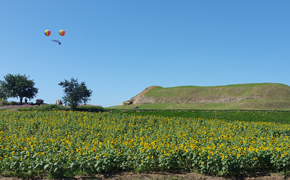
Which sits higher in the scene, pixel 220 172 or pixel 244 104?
pixel 244 104

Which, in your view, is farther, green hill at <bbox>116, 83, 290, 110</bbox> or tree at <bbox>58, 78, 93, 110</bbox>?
green hill at <bbox>116, 83, 290, 110</bbox>

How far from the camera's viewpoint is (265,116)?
2947cm

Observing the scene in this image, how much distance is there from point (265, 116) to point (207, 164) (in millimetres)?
25569

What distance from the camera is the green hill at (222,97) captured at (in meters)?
48.6

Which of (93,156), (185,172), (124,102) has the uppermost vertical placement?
(124,102)

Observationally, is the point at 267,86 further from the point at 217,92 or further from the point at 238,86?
the point at 217,92

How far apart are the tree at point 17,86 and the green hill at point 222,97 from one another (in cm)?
2292

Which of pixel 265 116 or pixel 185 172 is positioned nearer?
pixel 185 172

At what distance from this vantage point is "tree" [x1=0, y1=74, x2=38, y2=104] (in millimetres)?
55181

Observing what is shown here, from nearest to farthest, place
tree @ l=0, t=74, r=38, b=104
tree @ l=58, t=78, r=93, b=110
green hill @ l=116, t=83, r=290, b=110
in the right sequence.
Answer: tree @ l=58, t=78, r=93, b=110
green hill @ l=116, t=83, r=290, b=110
tree @ l=0, t=74, r=38, b=104

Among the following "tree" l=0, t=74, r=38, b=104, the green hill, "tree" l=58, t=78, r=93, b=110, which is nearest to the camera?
"tree" l=58, t=78, r=93, b=110

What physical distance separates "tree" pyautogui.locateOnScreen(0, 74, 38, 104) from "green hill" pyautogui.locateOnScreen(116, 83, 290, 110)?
22918 millimetres

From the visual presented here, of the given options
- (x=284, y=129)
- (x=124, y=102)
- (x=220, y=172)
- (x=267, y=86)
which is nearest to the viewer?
(x=220, y=172)

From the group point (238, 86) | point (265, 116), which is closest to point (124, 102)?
point (238, 86)
